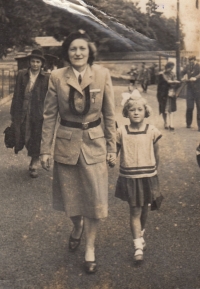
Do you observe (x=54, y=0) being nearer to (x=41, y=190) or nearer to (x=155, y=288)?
(x=41, y=190)

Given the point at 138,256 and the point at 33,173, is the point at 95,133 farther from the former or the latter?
the point at 138,256

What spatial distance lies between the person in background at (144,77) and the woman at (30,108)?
567 mm

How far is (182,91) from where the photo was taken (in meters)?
3.73

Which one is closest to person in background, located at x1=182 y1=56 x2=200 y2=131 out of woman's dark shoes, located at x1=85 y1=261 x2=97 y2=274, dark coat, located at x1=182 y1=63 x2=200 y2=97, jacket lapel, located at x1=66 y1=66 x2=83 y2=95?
dark coat, located at x1=182 y1=63 x2=200 y2=97

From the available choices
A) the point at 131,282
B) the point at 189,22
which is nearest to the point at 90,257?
the point at 131,282

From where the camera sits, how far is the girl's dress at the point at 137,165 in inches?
145

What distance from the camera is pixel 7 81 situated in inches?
147

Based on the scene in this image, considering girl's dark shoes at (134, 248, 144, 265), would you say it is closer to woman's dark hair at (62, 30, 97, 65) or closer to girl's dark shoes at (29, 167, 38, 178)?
girl's dark shoes at (29, 167, 38, 178)

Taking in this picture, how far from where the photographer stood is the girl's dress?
367 cm

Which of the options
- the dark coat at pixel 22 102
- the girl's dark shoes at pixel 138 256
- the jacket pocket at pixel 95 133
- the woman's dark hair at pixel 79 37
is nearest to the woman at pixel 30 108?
the dark coat at pixel 22 102

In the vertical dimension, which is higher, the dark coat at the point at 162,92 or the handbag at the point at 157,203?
the dark coat at the point at 162,92

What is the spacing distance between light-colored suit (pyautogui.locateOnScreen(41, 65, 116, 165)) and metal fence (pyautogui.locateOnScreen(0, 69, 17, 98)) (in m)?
0.25

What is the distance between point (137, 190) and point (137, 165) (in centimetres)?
16

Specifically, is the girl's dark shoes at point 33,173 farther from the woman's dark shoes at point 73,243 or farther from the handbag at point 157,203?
the handbag at point 157,203
